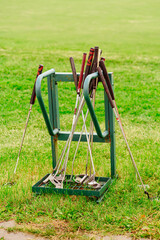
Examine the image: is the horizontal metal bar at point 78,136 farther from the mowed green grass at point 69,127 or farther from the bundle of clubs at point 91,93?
the mowed green grass at point 69,127

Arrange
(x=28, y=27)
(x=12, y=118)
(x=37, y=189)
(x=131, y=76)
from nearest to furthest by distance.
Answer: (x=37, y=189) < (x=12, y=118) < (x=131, y=76) < (x=28, y=27)

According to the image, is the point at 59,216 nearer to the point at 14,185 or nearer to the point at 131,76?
the point at 14,185

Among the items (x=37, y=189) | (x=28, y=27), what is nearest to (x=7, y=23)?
(x=28, y=27)

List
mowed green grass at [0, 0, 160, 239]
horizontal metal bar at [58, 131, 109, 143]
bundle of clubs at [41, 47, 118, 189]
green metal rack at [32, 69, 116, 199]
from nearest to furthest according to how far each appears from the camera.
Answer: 1. mowed green grass at [0, 0, 160, 239]
2. green metal rack at [32, 69, 116, 199]
3. bundle of clubs at [41, 47, 118, 189]
4. horizontal metal bar at [58, 131, 109, 143]

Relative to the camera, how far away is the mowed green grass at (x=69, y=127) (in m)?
3.95

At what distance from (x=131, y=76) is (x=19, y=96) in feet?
10.2

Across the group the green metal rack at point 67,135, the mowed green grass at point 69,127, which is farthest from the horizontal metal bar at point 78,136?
the mowed green grass at point 69,127

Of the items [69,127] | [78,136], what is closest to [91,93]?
[78,136]

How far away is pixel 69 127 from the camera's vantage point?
7.12 metres

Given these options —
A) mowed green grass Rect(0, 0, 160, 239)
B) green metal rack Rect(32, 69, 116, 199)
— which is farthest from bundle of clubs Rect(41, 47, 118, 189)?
mowed green grass Rect(0, 0, 160, 239)

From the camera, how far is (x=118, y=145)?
20.2 feet

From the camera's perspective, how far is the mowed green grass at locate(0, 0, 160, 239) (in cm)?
395

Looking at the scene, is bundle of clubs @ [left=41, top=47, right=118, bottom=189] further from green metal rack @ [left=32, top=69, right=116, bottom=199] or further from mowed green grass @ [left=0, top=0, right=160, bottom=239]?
mowed green grass @ [left=0, top=0, right=160, bottom=239]

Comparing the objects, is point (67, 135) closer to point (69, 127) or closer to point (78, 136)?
point (78, 136)
